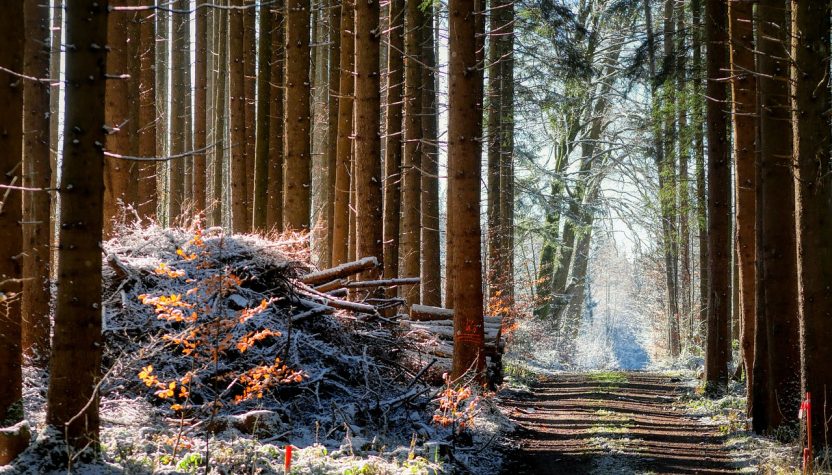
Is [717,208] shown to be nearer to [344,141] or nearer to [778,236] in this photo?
[778,236]

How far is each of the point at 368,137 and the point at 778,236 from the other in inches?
252

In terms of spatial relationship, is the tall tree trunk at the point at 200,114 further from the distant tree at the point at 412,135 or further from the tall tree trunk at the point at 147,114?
the distant tree at the point at 412,135

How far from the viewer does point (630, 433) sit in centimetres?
1116

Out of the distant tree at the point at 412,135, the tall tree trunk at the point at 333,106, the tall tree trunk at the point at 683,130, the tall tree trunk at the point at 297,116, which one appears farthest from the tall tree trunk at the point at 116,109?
the tall tree trunk at the point at 683,130

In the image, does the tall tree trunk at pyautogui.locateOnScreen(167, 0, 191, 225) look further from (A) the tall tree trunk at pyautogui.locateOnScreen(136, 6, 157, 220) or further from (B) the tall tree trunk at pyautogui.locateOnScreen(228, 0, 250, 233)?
(B) the tall tree trunk at pyautogui.locateOnScreen(228, 0, 250, 233)

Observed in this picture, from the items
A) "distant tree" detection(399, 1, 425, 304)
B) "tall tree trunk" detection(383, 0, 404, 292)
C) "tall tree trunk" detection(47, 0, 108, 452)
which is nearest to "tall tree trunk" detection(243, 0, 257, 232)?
"tall tree trunk" detection(383, 0, 404, 292)

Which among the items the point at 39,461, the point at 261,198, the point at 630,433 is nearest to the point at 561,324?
the point at 261,198

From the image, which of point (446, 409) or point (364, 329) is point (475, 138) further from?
point (446, 409)

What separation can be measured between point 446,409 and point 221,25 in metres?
16.7

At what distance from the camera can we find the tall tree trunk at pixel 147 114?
55.1 feet

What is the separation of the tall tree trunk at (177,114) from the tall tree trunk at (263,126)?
242 inches

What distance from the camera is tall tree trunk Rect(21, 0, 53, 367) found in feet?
25.8

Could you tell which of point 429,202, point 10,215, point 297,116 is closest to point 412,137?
point 429,202

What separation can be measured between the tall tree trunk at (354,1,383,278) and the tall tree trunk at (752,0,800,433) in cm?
587
